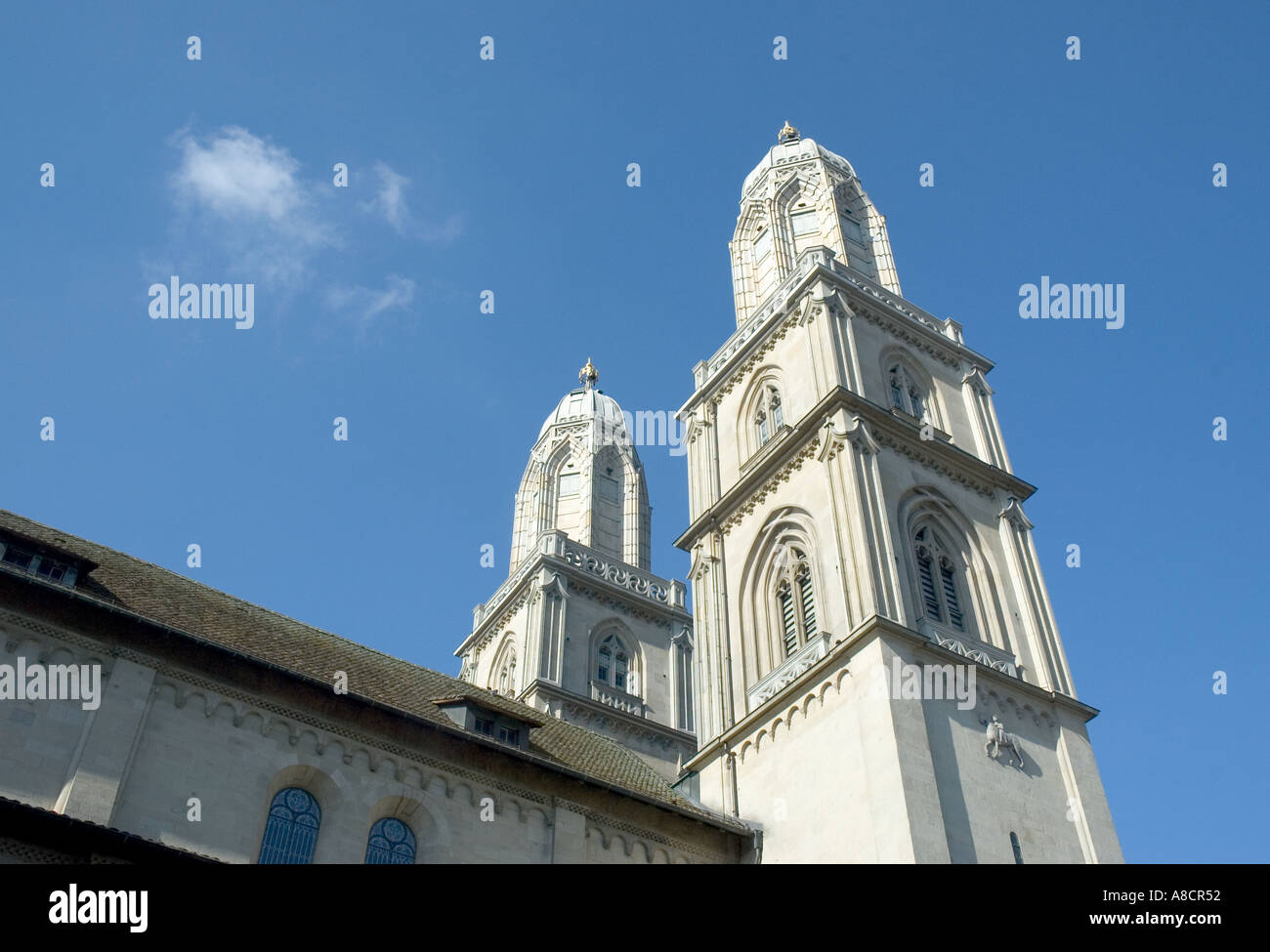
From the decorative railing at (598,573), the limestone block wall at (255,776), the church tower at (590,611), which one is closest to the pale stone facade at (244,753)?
the limestone block wall at (255,776)

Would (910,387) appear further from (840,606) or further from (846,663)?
(846,663)

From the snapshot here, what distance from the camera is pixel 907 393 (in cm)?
3497

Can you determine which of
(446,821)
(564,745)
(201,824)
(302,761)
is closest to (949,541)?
(564,745)

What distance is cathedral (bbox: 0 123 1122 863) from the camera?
2039cm

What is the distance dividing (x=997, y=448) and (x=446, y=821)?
64.9 feet

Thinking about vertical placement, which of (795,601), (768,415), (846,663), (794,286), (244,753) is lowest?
(244,753)

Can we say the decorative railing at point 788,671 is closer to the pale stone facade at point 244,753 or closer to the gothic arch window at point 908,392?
the pale stone facade at point 244,753

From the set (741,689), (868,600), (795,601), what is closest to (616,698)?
(741,689)

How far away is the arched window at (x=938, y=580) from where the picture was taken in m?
29.2

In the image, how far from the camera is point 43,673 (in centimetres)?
2011

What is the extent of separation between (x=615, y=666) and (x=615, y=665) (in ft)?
0.22

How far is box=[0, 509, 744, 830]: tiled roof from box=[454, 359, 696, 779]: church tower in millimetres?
10316
